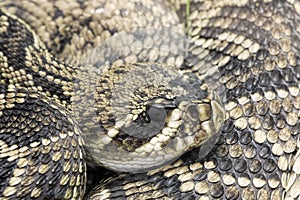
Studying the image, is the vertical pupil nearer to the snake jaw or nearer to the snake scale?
the snake scale

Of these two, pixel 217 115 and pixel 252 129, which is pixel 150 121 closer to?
pixel 217 115

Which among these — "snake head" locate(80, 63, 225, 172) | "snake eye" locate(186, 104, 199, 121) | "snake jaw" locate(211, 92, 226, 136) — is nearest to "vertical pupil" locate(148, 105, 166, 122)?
"snake head" locate(80, 63, 225, 172)

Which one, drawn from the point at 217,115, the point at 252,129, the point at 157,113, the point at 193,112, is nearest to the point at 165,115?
the point at 157,113

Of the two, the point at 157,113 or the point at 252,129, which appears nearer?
the point at 157,113

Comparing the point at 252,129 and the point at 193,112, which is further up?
the point at 193,112

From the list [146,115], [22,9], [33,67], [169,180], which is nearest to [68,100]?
[33,67]

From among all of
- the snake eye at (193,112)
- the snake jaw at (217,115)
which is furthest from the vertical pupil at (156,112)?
the snake jaw at (217,115)

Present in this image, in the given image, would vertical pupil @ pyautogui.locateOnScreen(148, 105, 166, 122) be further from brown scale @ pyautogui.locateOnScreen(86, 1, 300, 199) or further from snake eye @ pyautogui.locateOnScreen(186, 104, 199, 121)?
brown scale @ pyautogui.locateOnScreen(86, 1, 300, 199)
